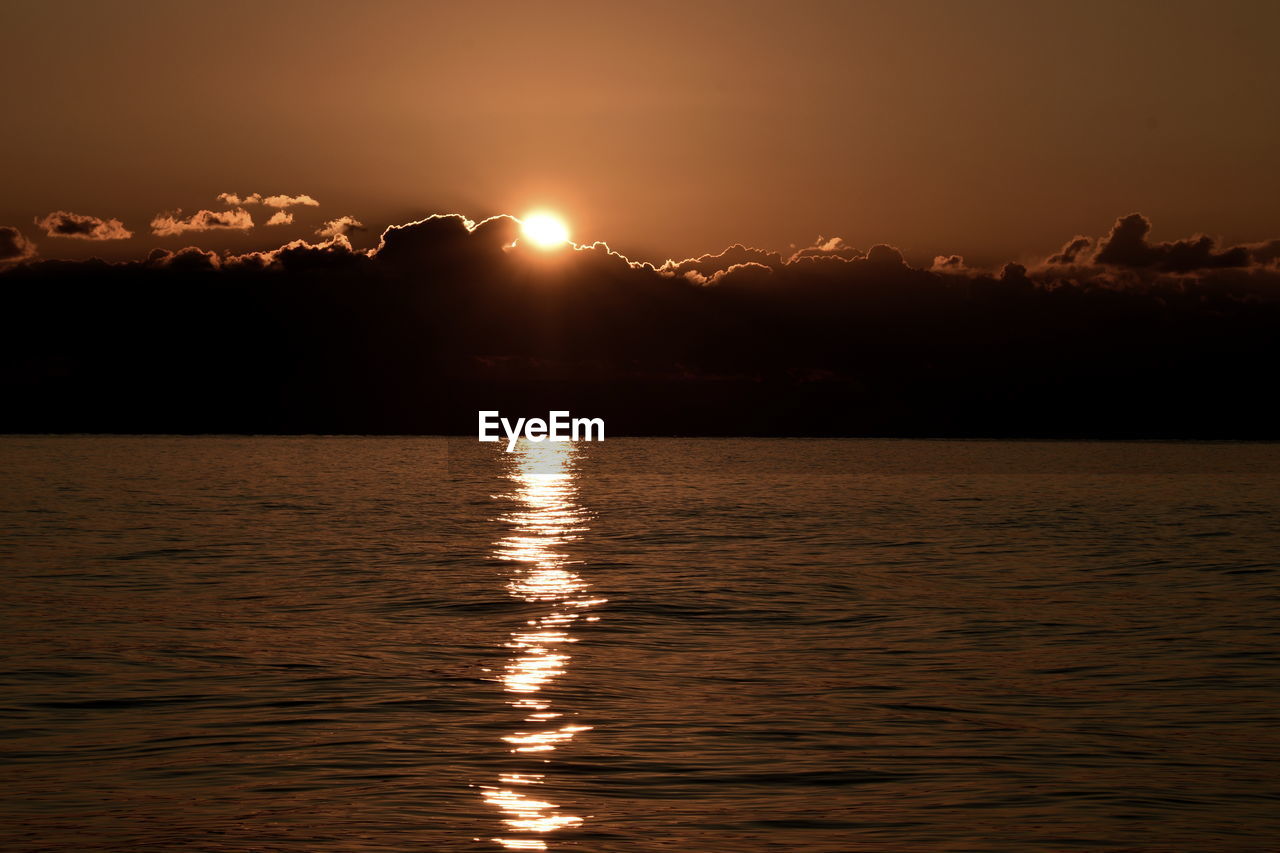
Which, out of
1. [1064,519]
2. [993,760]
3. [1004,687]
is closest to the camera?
[993,760]

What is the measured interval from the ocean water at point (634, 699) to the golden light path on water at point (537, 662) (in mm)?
86

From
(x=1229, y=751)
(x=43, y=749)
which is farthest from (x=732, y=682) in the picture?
(x=43, y=749)

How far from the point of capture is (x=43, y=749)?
1809 centimetres

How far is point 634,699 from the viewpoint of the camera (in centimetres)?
2173

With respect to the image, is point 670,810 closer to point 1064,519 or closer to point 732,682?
point 732,682

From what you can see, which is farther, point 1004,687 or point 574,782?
point 1004,687

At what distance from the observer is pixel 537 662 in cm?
→ 2586

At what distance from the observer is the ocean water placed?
15.0 meters

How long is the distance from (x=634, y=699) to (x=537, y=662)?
4540 mm

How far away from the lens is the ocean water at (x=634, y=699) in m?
15.0

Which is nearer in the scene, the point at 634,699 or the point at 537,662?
the point at 634,699

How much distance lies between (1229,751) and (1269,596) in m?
21.7

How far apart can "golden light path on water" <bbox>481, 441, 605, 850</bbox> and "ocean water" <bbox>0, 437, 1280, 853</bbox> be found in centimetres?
9

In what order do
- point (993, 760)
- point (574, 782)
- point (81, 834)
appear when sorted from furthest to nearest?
1. point (993, 760)
2. point (574, 782)
3. point (81, 834)
